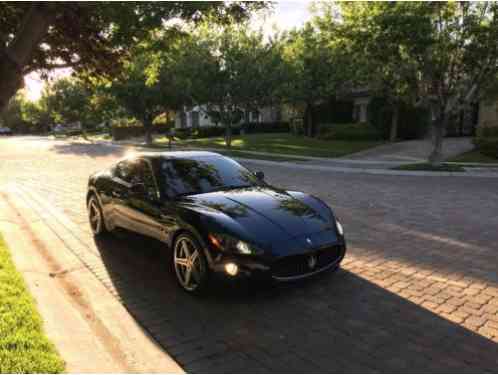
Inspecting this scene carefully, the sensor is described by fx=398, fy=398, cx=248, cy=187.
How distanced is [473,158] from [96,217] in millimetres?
17896

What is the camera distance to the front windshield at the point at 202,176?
17.1 ft

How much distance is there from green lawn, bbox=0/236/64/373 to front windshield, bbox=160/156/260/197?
1977mm

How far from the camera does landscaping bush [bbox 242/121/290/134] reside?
46062 millimetres

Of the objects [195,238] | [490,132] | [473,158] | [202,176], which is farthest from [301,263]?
[490,132]

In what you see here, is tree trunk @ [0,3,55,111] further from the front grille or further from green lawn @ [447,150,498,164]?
green lawn @ [447,150,498,164]

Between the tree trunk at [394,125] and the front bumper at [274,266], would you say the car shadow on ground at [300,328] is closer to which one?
the front bumper at [274,266]

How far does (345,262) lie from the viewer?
5.48m

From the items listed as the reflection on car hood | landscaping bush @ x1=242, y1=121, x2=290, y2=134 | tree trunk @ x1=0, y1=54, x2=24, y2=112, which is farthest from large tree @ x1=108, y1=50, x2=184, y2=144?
A: the reflection on car hood

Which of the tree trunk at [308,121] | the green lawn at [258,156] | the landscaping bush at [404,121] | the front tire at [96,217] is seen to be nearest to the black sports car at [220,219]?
the front tire at [96,217]

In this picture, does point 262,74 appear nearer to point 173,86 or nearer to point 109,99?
point 173,86

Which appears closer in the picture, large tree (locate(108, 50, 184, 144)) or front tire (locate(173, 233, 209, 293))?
front tire (locate(173, 233, 209, 293))

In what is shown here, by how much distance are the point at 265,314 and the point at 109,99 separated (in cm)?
3800

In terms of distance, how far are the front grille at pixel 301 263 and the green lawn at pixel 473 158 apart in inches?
643

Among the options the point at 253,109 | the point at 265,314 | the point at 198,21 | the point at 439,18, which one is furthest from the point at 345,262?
the point at 253,109
